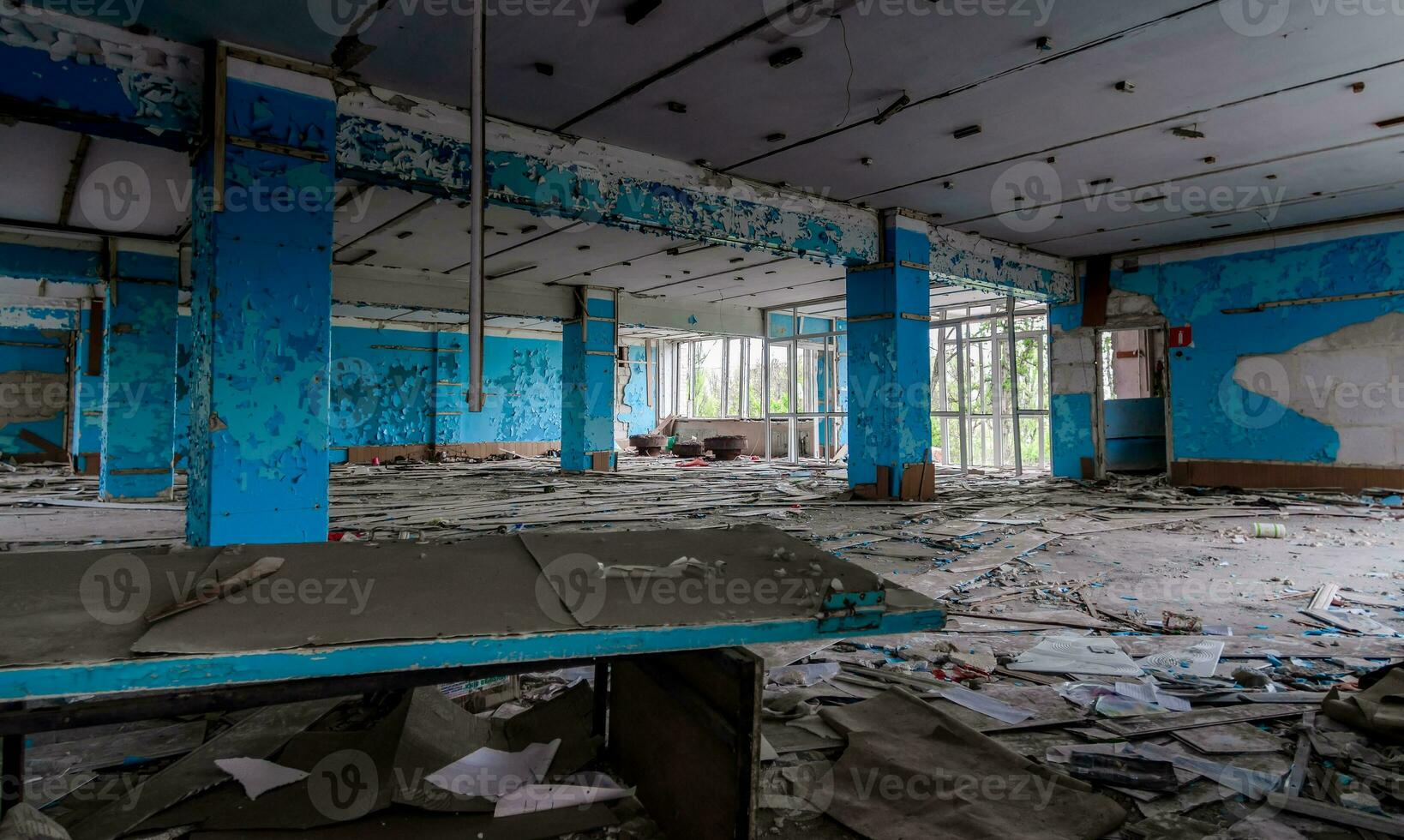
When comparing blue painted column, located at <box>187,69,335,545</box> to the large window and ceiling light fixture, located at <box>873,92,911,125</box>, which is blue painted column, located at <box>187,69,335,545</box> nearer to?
ceiling light fixture, located at <box>873,92,911,125</box>

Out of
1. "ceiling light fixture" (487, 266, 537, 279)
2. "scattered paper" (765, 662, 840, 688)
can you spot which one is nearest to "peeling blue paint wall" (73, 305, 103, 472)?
"ceiling light fixture" (487, 266, 537, 279)

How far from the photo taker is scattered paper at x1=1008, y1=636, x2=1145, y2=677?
3.11m

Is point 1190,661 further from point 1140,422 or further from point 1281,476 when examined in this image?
point 1140,422

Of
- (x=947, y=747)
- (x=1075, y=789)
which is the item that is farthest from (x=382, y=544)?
(x=1075, y=789)

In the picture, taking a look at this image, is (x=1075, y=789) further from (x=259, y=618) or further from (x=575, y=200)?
(x=575, y=200)

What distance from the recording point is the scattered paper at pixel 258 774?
77.5 inches

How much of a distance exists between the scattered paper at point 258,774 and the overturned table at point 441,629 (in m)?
0.32

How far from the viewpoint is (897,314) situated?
9.22m

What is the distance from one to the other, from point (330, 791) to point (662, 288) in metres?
13.0

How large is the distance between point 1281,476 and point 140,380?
611 inches

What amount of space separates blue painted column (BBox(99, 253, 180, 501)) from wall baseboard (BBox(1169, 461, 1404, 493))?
573 inches

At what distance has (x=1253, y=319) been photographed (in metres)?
10.4

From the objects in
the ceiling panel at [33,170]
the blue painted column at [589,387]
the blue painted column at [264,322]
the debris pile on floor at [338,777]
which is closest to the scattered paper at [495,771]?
the debris pile on floor at [338,777]

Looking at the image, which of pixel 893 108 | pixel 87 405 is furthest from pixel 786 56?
pixel 87 405
